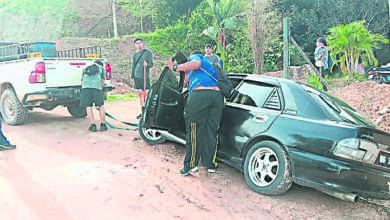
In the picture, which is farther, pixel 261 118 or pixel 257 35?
pixel 257 35

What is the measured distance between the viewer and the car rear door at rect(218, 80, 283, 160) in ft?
12.9

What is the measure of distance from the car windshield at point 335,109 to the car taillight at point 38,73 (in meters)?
5.18

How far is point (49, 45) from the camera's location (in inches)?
369

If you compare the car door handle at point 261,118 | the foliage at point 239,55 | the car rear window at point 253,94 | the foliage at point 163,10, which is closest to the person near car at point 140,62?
the car rear window at point 253,94

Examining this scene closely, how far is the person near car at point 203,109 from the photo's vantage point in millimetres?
4117

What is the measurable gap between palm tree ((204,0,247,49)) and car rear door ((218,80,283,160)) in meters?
12.6

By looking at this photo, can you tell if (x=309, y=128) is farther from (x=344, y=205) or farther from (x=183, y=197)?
(x=183, y=197)

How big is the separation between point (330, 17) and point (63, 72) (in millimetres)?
14984

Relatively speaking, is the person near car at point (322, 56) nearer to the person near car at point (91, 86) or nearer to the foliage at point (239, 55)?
the person near car at point (91, 86)

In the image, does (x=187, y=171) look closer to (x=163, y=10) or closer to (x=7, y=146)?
(x=7, y=146)

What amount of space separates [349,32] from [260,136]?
25.9 feet

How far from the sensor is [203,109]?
4113 millimetres

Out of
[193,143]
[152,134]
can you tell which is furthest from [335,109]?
[152,134]

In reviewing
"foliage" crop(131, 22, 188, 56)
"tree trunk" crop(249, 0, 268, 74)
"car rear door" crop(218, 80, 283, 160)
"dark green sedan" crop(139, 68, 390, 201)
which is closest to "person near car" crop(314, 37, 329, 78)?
"tree trunk" crop(249, 0, 268, 74)
